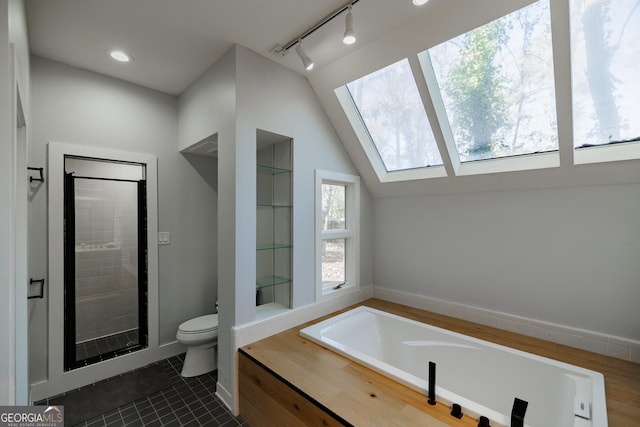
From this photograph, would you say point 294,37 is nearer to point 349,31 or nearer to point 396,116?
point 349,31

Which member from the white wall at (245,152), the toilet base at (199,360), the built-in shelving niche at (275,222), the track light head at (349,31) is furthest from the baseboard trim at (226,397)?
the track light head at (349,31)

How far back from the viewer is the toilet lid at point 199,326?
241 cm

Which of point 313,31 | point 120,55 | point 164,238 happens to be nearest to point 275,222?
point 164,238

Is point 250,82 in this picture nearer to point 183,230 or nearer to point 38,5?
point 38,5

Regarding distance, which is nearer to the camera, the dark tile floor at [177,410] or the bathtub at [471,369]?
the bathtub at [471,369]

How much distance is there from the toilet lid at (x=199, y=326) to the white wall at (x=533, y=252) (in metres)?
1.88

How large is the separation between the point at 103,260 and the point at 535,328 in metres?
3.60

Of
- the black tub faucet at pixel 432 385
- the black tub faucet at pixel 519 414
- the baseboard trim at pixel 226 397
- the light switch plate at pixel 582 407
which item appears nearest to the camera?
the black tub faucet at pixel 519 414

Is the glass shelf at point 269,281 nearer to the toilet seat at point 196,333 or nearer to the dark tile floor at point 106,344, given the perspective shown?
the toilet seat at point 196,333

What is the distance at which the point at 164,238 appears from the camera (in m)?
2.70

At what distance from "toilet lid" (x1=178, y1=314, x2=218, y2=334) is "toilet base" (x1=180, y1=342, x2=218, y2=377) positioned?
142mm

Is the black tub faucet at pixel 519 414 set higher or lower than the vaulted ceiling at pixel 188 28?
lower

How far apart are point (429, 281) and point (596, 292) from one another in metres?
1.17

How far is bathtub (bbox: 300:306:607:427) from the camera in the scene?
56.9 inches
